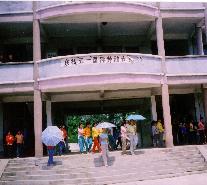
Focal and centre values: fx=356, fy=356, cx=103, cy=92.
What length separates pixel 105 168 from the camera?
43.0ft

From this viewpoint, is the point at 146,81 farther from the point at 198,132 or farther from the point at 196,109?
the point at 196,109

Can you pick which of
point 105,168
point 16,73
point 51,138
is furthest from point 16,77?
point 105,168

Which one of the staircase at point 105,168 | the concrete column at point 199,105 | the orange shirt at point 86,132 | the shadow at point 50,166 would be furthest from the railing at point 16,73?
the concrete column at point 199,105

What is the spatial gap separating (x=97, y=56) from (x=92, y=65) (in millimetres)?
→ 478

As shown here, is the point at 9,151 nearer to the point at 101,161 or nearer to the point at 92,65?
the point at 101,161

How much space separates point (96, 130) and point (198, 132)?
18.0 ft

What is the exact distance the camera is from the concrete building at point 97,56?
15836 mm

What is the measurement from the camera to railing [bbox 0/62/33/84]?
16.3 meters

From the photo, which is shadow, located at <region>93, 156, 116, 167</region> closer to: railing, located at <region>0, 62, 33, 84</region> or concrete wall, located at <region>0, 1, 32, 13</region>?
railing, located at <region>0, 62, 33, 84</region>

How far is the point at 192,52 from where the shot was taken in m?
21.0

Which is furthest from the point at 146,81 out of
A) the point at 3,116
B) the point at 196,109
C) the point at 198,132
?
the point at 3,116

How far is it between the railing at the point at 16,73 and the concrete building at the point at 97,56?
0.15ft

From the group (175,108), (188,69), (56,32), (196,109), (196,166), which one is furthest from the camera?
(175,108)

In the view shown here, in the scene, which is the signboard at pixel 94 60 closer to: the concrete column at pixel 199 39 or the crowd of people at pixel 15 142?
the crowd of people at pixel 15 142
